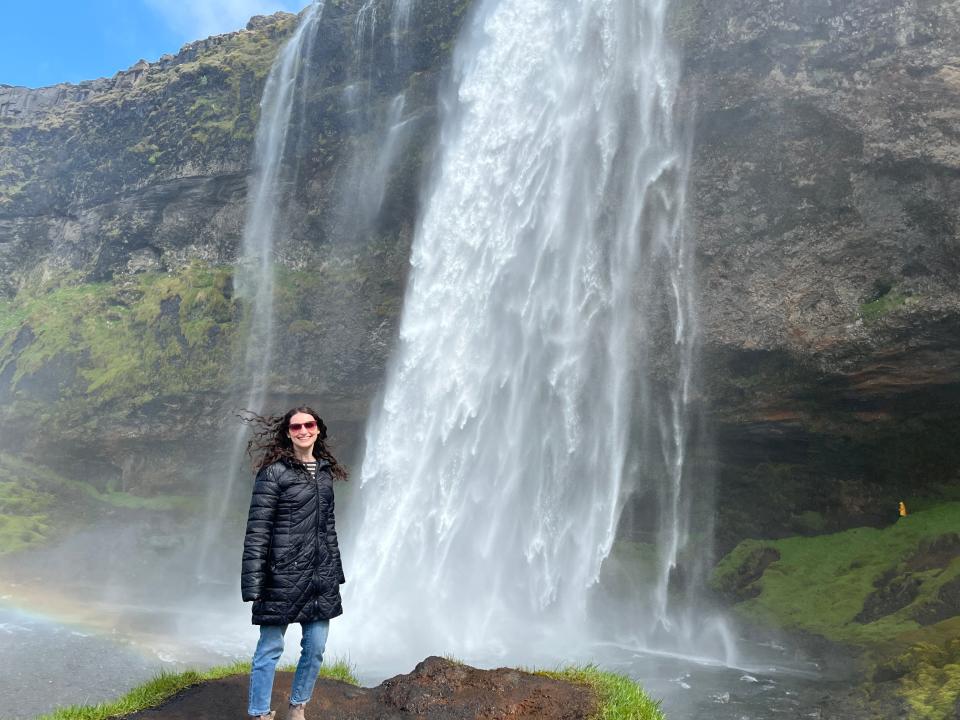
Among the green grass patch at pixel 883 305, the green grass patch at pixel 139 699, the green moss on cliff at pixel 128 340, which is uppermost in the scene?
the green moss on cliff at pixel 128 340

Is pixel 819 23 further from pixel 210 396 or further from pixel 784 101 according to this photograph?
pixel 210 396

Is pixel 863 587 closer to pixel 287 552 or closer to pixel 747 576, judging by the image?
pixel 747 576

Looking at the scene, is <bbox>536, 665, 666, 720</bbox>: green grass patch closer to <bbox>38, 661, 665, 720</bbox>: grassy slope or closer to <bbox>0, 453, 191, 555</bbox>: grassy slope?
<bbox>38, 661, 665, 720</bbox>: grassy slope

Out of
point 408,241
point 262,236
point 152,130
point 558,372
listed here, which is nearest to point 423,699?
point 558,372

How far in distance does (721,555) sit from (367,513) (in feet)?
35.9

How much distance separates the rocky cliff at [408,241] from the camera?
61.8ft

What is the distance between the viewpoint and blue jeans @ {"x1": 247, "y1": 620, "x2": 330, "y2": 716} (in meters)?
5.08

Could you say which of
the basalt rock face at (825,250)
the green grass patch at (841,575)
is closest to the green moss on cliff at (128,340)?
the basalt rock face at (825,250)

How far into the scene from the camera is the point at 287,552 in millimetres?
4984

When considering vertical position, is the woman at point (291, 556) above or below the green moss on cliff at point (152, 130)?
below

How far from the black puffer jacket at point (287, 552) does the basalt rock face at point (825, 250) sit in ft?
58.2

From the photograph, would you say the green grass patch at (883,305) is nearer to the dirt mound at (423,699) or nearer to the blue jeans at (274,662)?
the dirt mound at (423,699)

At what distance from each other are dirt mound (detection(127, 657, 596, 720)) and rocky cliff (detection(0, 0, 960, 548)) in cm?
1604

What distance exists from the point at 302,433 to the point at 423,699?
2782mm
